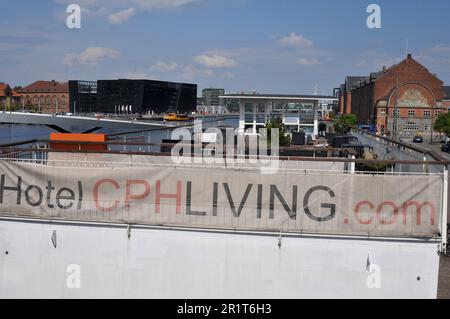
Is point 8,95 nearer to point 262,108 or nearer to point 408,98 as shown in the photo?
point 408,98

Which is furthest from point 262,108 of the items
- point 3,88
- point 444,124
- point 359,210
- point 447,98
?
point 3,88

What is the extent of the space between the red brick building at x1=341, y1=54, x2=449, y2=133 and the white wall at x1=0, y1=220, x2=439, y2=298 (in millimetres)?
69270

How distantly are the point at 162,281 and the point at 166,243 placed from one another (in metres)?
0.57

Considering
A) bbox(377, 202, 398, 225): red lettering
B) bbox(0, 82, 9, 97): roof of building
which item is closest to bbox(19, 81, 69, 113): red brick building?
bbox(0, 82, 9, 97): roof of building

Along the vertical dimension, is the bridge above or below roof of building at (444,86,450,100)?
below

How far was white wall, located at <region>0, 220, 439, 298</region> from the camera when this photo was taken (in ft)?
25.3

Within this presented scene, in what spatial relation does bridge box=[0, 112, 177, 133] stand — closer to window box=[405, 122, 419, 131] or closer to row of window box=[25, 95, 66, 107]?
window box=[405, 122, 419, 131]

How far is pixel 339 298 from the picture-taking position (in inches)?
304

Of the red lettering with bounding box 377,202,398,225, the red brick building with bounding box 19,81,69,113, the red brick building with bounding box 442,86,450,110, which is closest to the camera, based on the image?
the red lettering with bounding box 377,202,398,225

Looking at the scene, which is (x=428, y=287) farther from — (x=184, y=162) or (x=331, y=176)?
(x=184, y=162)

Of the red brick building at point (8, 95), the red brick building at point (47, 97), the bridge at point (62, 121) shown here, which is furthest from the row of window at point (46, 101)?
the bridge at point (62, 121)

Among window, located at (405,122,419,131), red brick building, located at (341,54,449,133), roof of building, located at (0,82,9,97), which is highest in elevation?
roof of building, located at (0,82,9,97)
